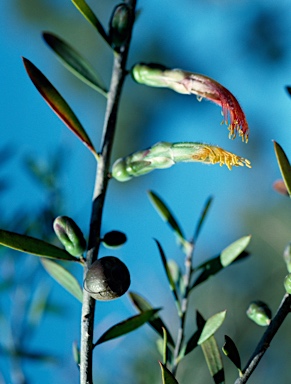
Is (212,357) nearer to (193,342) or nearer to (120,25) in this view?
(193,342)

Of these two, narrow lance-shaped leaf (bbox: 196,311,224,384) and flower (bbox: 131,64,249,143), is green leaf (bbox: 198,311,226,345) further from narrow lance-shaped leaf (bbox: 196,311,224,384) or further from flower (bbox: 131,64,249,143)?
flower (bbox: 131,64,249,143)

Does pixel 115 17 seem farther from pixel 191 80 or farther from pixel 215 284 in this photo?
pixel 215 284

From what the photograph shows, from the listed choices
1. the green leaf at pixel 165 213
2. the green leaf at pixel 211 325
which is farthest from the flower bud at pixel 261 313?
the green leaf at pixel 165 213

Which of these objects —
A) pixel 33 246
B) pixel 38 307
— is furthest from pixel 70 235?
pixel 38 307

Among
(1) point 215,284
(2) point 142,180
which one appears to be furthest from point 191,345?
(2) point 142,180

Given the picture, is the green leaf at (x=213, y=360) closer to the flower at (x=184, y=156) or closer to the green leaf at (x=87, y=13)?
the flower at (x=184, y=156)
